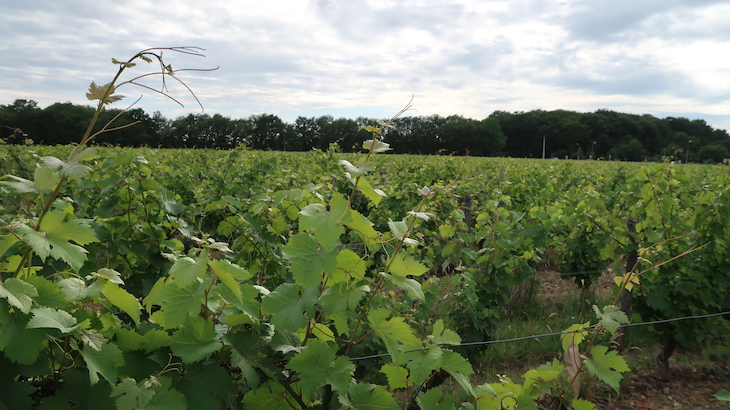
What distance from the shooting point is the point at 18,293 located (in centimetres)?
87

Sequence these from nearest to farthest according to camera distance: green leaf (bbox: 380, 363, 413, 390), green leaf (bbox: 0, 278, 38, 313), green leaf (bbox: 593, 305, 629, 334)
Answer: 1. green leaf (bbox: 0, 278, 38, 313)
2. green leaf (bbox: 380, 363, 413, 390)
3. green leaf (bbox: 593, 305, 629, 334)

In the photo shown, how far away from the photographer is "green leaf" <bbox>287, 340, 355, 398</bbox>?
108cm

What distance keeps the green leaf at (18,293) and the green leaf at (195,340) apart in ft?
0.98

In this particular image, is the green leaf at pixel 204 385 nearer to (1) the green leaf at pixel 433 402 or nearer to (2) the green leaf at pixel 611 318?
(1) the green leaf at pixel 433 402

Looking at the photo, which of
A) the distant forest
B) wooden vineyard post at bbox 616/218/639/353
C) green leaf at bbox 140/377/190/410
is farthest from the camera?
the distant forest

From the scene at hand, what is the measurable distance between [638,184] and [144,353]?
6290 millimetres

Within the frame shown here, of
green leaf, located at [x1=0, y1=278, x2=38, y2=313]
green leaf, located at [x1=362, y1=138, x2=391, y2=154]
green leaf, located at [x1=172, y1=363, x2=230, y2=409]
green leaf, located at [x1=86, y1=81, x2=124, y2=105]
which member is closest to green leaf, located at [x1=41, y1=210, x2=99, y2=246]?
→ green leaf, located at [x1=0, y1=278, x2=38, y2=313]

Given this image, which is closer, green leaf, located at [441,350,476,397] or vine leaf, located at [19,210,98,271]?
vine leaf, located at [19,210,98,271]

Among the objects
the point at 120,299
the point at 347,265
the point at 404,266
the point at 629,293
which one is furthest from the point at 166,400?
the point at 629,293

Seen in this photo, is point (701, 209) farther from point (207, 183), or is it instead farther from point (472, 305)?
point (207, 183)

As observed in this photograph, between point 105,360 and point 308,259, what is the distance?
473 mm

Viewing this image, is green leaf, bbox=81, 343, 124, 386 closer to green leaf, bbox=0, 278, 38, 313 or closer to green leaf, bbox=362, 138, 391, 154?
green leaf, bbox=0, 278, 38, 313

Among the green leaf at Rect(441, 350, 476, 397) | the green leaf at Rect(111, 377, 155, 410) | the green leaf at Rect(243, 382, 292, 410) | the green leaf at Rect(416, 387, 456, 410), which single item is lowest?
the green leaf at Rect(416, 387, 456, 410)

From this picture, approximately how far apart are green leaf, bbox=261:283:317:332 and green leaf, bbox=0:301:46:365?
1.51ft
